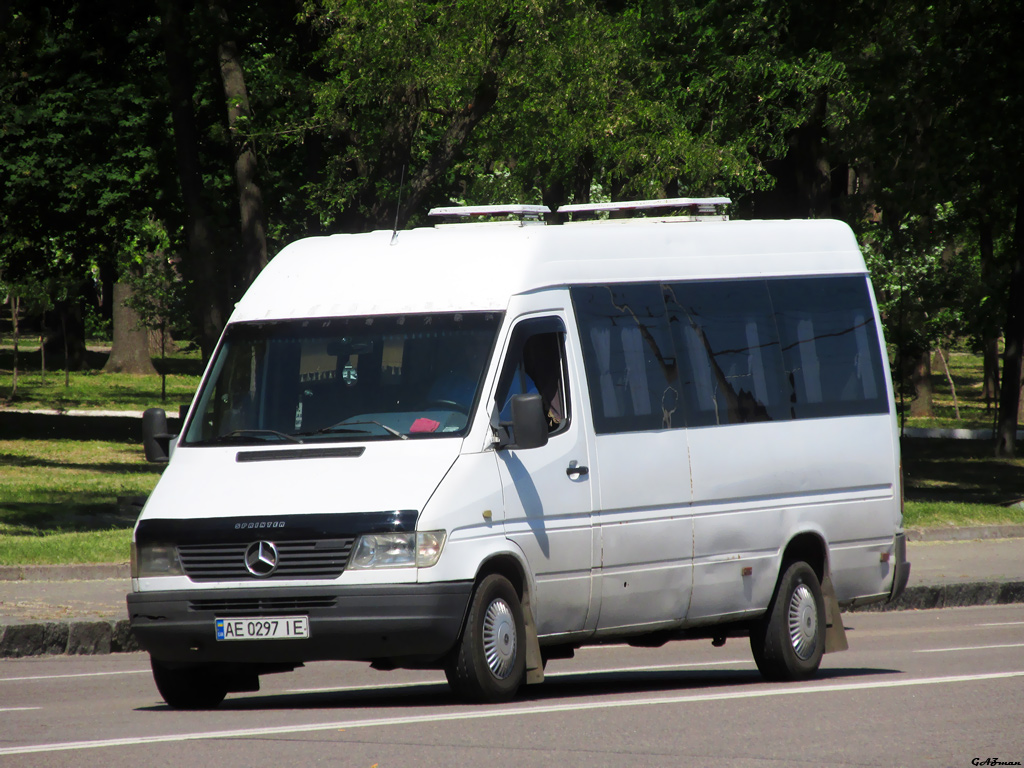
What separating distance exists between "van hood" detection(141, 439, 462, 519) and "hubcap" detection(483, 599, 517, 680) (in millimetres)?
776

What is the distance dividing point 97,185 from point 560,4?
11823 millimetres

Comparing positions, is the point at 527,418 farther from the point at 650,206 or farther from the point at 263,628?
the point at 650,206

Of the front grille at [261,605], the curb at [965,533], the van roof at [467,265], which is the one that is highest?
the van roof at [467,265]

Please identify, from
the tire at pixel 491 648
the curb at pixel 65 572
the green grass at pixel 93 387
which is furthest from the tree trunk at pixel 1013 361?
the tire at pixel 491 648

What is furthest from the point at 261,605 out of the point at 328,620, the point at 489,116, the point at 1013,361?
the point at 1013,361

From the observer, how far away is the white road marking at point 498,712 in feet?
24.7

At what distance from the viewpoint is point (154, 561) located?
28.3ft

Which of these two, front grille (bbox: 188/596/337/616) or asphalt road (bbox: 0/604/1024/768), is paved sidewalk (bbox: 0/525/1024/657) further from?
front grille (bbox: 188/596/337/616)

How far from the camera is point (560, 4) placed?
24.2 meters

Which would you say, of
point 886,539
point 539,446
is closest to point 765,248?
point 886,539

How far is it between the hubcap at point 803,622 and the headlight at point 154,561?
406 cm

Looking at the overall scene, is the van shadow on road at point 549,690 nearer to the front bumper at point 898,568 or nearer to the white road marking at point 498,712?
the white road marking at point 498,712

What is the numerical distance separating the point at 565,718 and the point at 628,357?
2.48 m

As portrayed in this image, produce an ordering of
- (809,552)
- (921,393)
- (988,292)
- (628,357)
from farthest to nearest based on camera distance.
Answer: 1. (921,393)
2. (988,292)
3. (809,552)
4. (628,357)
